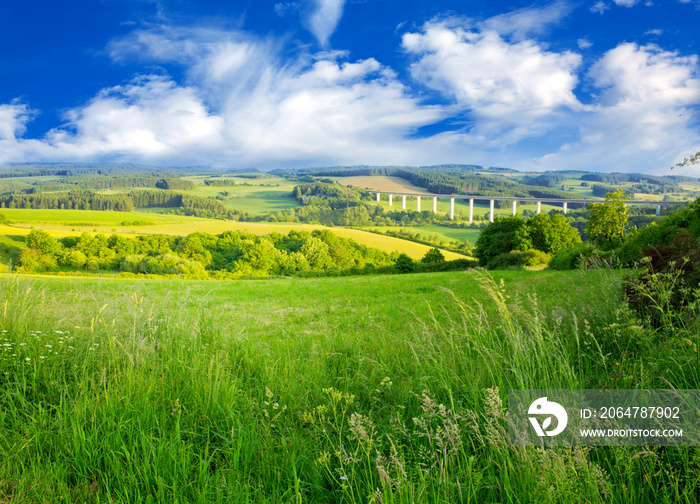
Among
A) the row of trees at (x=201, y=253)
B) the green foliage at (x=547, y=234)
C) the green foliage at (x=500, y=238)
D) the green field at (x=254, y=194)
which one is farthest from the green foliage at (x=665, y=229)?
the green field at (x=254, y=194)

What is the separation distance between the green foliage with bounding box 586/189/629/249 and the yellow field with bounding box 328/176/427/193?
64808mm

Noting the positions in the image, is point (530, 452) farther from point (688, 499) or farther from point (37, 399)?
point (37, 399)

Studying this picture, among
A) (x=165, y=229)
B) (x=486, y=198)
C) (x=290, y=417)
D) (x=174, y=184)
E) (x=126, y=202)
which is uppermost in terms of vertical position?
(x=174, y=184)

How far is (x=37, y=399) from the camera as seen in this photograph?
10.9 ft

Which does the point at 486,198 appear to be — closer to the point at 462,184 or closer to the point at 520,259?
the point at 462,184

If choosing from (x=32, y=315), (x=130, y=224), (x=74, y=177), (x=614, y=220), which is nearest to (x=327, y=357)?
(x=32, y=315)

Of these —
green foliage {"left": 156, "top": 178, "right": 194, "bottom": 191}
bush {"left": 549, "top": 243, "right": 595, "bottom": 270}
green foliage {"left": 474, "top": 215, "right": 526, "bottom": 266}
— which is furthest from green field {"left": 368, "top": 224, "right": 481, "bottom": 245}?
green foliage {"left": 156, "top": 178, "right": 194, "bottom": 191}

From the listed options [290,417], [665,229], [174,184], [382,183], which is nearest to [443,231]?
[382,183]

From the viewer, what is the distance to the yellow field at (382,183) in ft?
346

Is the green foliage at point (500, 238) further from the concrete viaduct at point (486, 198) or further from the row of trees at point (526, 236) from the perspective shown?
the concrete viaduct at point (486, 198)

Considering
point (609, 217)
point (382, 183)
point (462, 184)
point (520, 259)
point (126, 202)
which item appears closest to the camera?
point (520, 259)

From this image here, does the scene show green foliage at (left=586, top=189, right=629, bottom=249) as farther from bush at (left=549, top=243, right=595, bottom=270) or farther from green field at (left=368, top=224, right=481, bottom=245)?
green field at (left=368, top=224, right=481, bottom=245)

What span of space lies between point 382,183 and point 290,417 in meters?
113

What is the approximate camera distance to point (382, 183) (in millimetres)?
113250
